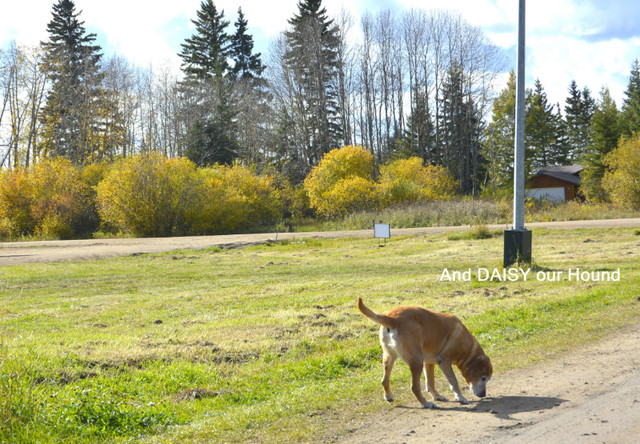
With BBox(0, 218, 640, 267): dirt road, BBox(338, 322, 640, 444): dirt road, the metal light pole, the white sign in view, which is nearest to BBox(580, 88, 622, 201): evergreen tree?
BBox(0, 218, 640, 267): dirt road

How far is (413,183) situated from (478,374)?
40141 mm

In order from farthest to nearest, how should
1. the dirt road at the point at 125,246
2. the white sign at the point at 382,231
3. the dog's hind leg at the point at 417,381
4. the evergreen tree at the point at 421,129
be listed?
the evergreen tree at the point at 421,129
the white sign at the point at 382,231
the dirt road at the point at 125,246
the dog's hind leg at the point at 417,381

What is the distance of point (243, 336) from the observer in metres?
9.24

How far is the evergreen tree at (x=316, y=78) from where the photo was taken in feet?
204

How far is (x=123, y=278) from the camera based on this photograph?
1759 centimetres

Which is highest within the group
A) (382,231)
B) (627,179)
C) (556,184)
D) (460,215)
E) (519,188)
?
(556,184)

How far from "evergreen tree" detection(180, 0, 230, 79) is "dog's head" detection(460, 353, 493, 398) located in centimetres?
6589

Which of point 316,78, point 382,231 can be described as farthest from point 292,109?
point 382,231

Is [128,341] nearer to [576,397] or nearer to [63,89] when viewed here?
[576,397]

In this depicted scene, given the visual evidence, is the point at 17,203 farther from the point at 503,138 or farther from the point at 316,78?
the point at 503,138

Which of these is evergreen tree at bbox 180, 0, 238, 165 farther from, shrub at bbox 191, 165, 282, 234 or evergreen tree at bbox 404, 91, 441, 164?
evergreen tree at bbox 404, 91, 441, 164

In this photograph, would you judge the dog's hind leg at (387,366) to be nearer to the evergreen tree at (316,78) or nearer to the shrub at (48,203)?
the shrub at (48,203)

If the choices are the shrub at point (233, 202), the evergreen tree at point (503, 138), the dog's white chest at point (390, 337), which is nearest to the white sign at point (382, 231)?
the shrub at point (233, 202)

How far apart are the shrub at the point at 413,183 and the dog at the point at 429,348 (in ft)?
119
